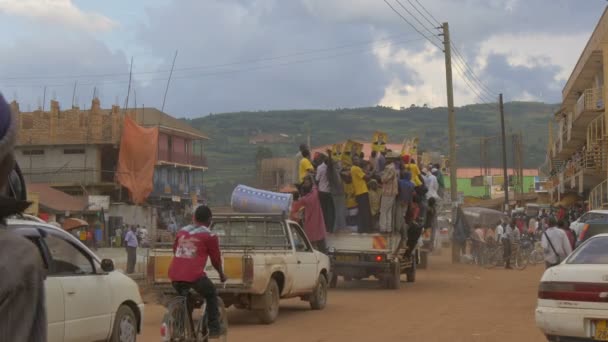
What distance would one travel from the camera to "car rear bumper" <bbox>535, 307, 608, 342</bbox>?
32.1 ft

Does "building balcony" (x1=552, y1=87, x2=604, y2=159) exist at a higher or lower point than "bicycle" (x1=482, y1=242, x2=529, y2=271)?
higher

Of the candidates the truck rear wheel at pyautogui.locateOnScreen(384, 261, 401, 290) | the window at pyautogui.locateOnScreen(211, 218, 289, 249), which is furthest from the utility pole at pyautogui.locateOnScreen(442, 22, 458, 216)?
the window at pyautogui.locateOnScreen(211, 218, 289, 249)

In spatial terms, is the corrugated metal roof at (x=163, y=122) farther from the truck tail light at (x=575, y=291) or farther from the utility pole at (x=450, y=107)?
the truck tail light at (x=575, y=291)

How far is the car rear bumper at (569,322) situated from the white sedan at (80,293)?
4765 mm

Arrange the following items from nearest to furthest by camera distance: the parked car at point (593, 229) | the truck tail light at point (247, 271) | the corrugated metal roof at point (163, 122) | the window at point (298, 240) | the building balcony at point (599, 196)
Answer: the truck tail light at point (247, 271) < the window at point (298, 240) < the parked car at point (593, 229) < the building balcony at point (599, 196) < the corrugated metal roof at point (163, 122)

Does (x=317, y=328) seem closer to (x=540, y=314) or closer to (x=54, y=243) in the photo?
(x=540, y=314)

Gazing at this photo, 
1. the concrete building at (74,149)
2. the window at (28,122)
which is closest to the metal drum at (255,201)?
the concrete building at (74,149)

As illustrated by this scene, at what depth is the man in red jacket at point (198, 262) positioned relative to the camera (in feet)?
34.0

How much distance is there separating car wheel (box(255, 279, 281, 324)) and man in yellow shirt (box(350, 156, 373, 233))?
7.43 m

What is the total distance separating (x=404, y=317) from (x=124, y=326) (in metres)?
5.90

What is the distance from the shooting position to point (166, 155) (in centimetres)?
7288

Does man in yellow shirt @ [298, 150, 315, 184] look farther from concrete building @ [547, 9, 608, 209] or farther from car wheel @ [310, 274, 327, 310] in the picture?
concrete building @ [547, 9, 608, 209]

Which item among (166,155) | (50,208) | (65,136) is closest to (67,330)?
(50,208)

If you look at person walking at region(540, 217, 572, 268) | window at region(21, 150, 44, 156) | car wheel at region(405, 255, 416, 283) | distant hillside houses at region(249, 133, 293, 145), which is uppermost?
distant hillside houses at region(249, 133, 293, 145)
